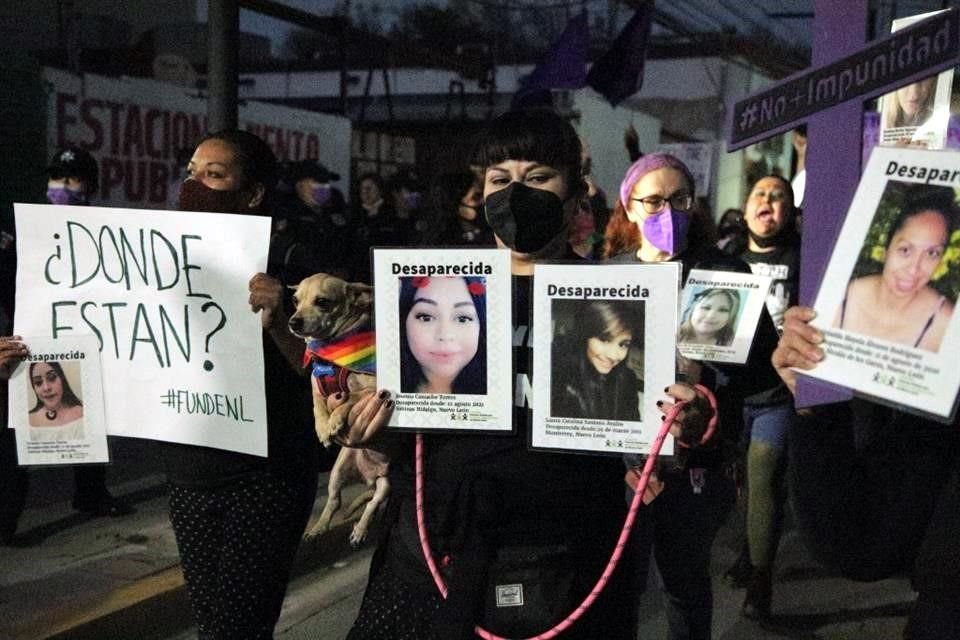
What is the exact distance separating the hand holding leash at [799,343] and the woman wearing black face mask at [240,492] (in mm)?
1552

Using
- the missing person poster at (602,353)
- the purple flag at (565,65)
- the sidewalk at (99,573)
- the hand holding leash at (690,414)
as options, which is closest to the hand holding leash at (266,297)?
the missing person poster at (602,353)

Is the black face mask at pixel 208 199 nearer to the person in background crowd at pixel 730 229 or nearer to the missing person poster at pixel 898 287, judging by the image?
the missing person poster at pixel 898 287


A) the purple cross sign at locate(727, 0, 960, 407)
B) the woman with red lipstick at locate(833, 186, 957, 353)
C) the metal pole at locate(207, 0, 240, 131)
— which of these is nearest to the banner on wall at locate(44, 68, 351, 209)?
the metal pole at locate(207, 0, 240, 131)

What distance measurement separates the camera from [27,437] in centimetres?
327

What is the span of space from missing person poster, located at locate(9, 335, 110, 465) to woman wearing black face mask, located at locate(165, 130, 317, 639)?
0.23 m

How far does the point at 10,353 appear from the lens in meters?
3.20

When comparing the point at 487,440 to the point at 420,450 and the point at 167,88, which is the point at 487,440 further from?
the point at 167,88

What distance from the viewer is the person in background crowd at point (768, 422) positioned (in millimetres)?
5336

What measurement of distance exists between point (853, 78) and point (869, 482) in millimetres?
727

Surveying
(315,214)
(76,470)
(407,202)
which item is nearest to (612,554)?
(76,470)

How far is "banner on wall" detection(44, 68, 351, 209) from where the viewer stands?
33.0ft

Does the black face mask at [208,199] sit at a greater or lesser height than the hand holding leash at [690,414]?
greater

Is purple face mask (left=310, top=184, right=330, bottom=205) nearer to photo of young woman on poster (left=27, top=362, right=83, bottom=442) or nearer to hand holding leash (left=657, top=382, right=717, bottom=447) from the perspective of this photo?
photo of young woman on poster (left=27, top=362, right=83, bottom=442)

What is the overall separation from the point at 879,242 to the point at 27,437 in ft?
7.83
